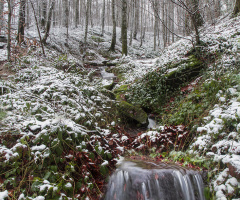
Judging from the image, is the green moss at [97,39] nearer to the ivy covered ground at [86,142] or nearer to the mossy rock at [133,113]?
the ivy covered ground at [86,142]

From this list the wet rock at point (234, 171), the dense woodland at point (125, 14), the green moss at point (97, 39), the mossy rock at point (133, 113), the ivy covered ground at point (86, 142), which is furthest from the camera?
the green moss at point (97, 39)

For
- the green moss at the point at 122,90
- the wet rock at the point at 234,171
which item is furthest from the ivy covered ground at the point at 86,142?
the green moss at the point at 122,90

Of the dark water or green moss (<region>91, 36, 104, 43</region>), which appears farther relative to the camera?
green moss (<region>91, 36, 104, 43</region>)

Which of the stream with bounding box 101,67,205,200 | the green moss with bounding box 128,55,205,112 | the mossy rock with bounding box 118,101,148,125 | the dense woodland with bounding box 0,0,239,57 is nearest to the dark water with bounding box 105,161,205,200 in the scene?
the stream with bounding box 101,67,205,200

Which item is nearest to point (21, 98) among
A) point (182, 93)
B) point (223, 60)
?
point (182, 93)

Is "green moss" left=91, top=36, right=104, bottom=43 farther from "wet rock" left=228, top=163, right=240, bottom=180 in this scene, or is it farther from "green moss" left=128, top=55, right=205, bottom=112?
"wet rock" left=228, top=163, right=240, bottom=180

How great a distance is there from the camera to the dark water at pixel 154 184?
2736 millimetres

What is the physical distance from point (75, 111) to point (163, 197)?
217 centimetres

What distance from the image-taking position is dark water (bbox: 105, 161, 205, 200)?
2736 mm

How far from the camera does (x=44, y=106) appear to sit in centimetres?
324

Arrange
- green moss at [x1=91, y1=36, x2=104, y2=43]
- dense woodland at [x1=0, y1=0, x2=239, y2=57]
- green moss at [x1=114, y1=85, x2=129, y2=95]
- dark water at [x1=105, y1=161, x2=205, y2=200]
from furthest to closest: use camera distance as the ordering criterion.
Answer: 1. green moss at [x1=91, y1=36, x2=104, y2=43]
2. green moss at [x1=114, y1=85, x2=129, y2=95]
3. dense woodland at [x1=0, y1=0, x2=239, y2=57]
4. dark water at [x1=105, y1=161, x2=205, y2=200]

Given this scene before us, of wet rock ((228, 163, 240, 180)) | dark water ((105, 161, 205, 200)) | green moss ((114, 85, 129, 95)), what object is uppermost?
green moss ((114, 85, 129, 95))

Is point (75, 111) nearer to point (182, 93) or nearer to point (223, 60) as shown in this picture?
point (182, 93)

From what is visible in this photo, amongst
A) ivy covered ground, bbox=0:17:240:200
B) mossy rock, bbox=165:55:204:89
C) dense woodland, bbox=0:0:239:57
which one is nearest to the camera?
ivy covered ground, bbox=0:17:240:200
